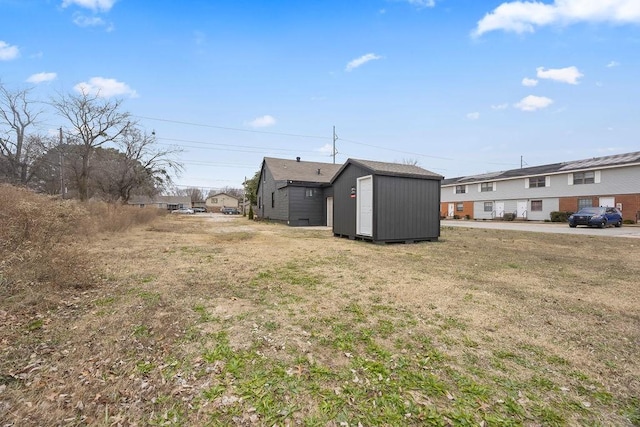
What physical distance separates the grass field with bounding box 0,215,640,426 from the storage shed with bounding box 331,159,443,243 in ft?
16.5

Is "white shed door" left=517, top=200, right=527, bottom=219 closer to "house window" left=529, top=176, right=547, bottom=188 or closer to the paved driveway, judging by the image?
"house window" left=529, top=176, right=547, bottom=188

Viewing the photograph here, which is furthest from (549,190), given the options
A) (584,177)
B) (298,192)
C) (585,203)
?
(298,192)

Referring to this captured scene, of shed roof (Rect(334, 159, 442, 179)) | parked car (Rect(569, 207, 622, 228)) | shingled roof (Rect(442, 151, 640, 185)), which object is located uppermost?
shingled roof (Rect(442, 151, 640, 185))

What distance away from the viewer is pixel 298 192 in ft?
65.3

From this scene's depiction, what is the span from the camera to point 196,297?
425 centimetres

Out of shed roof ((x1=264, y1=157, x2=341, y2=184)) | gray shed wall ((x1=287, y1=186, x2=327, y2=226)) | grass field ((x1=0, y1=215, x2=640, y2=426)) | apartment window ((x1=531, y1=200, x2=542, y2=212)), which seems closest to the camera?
grass field ((x1=0, y1=215, x2=640, y2=426))

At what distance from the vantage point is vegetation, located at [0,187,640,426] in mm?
1969

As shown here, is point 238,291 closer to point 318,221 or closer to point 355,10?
point 355,10

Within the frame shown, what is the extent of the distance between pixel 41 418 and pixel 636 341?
5.26 meters

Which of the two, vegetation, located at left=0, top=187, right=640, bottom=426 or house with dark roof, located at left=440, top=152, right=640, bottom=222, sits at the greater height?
house with dark roof, located at left=440, top=152, right=640, bottom=222

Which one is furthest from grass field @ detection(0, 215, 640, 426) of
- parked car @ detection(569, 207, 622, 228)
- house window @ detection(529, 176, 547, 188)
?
house window @ detection(529, 176, 547, 188)

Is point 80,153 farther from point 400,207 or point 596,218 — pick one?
point 596,218

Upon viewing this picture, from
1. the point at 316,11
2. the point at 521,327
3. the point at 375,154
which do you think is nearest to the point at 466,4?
the point at 316,11

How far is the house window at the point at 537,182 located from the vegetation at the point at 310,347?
86.7 ft
